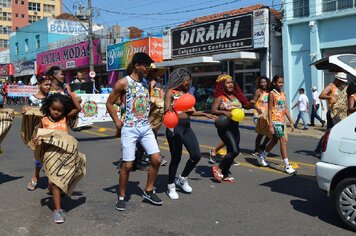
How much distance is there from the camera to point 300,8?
1795cm

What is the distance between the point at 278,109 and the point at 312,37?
11.1 metres

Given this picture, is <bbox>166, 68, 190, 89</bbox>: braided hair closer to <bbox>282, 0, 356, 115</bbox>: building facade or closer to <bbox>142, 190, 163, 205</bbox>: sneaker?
<bbox>142, 190, 163, 205</bbox>: sneaker

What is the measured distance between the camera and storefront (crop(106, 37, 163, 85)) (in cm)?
2562

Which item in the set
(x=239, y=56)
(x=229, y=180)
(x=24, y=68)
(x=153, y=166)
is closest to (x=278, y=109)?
(x=229, y=180)

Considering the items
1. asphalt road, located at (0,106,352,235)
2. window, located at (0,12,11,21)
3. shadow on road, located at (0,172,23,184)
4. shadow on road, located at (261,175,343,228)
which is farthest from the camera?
window, located at (0,12,11,21)

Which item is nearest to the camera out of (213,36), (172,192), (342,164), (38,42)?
(342,164)

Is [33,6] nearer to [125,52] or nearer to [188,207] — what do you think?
[125,52]

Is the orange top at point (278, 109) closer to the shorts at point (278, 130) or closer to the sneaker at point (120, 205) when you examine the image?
the shorts at point (278, 130)

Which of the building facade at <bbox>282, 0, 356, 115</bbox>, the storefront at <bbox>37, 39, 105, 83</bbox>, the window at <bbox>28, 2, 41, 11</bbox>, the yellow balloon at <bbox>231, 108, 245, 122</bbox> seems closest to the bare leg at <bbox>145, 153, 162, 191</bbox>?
the yellow balloon at <bbox>231, 108, 245, 122</bbox>

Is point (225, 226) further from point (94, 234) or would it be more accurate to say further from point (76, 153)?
point (76, 153)

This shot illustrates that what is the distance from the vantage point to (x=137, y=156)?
25.6 ft

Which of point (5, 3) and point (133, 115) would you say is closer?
point (133, 115)

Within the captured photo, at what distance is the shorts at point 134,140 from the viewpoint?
197 inches

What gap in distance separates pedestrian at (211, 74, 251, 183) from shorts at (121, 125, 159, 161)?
1.62 metres
